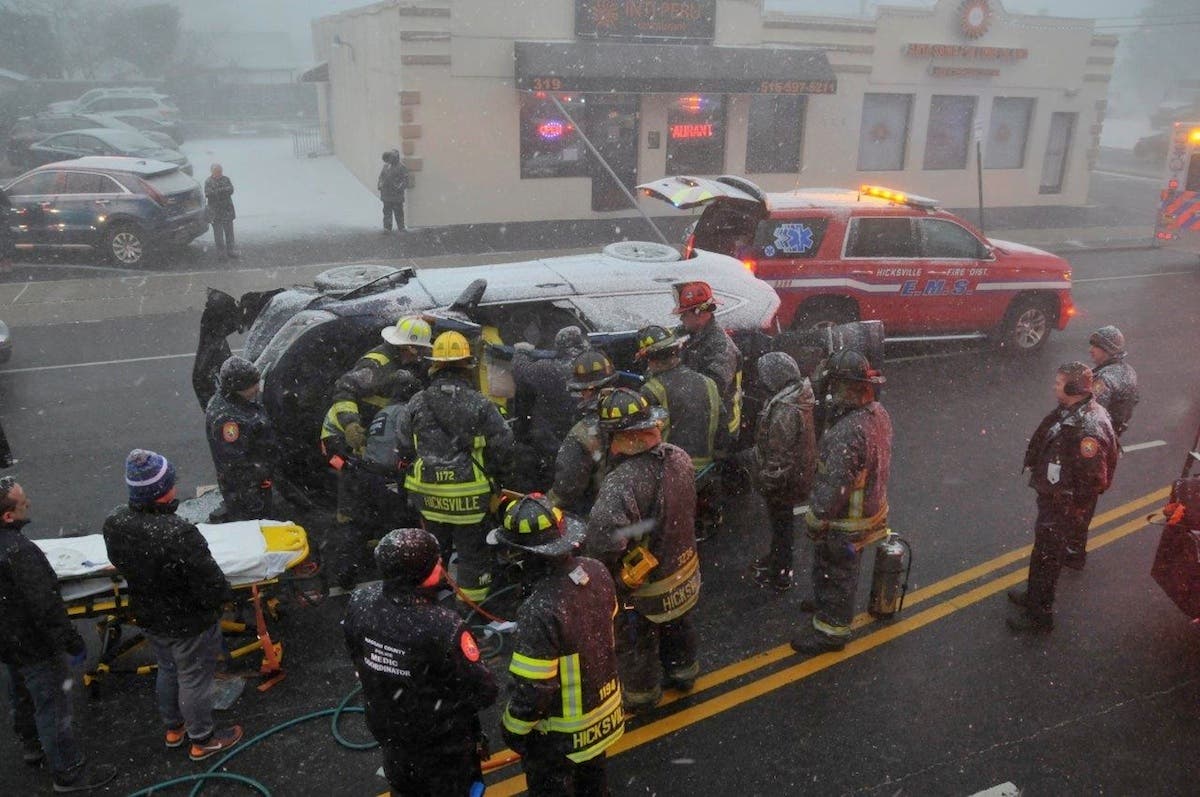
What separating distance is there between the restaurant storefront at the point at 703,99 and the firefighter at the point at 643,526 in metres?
11.5

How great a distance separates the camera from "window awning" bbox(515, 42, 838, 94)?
16938mm

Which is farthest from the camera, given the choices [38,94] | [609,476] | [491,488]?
[38,94]

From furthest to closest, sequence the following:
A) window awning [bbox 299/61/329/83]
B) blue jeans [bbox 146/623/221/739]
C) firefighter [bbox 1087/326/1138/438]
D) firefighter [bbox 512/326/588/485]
Answer: window awning [bbox 299/61/329/83]
firefighter [bbox 1087/326/1138/438]
firefighter [bbox 512/326/588/485]
blue jeans [bbox 146/623/221/739]

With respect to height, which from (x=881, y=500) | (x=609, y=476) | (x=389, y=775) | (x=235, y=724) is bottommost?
(x=235, y=724)

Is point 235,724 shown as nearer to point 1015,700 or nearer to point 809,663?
point 809,663

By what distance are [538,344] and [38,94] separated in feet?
112

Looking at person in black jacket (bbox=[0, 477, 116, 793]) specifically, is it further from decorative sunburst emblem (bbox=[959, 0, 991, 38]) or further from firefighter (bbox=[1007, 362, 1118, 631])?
decorative sunburst emblem (bbox=[959, 0, 991, 38])

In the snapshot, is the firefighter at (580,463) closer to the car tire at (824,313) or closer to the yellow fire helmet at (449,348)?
the yellow fire helmet at (449,348)

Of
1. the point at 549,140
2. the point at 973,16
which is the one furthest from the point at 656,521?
the point at 973,16

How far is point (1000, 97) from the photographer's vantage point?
21734 mm

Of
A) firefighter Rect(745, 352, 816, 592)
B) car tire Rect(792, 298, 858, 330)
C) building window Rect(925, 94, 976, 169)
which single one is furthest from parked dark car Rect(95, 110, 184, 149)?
firefighter Rect(745, 352, 816, 592)

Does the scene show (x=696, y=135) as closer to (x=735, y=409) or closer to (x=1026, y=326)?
(x=1026, y=326)

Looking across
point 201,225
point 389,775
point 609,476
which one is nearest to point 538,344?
point 609,476

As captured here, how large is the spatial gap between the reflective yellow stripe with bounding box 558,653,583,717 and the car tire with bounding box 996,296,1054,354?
374 inches
